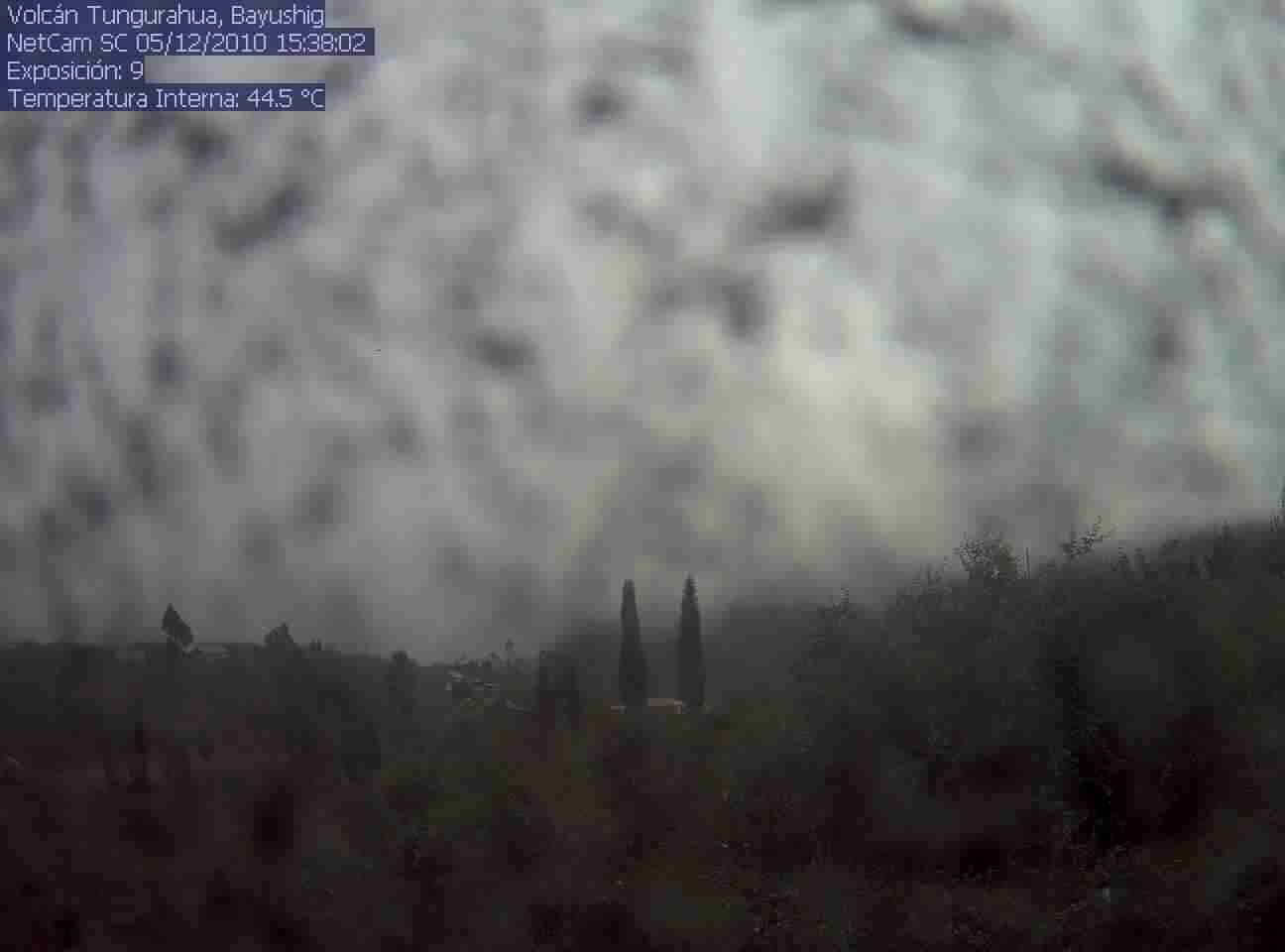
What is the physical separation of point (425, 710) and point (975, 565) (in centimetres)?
719

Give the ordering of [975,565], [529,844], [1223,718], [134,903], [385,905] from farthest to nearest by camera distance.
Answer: [975,565], [1223,718], [529,844], [385,905], [134,903]

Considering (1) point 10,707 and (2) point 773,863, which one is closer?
(1) point 10,707

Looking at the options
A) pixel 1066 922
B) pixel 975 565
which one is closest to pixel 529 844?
pixel 1066 922

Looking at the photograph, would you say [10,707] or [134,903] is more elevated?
[10,707]

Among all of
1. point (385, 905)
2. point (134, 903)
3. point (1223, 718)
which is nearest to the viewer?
point (134, 903)

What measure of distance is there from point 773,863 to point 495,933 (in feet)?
8.68

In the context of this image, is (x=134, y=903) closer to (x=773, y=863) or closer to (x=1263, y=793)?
(x=773, y=863)

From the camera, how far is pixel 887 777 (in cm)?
1034

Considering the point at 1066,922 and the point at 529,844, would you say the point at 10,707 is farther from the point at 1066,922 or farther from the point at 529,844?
the point at 1066,922

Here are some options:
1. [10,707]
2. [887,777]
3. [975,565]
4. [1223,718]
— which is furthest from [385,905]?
[1223,718]

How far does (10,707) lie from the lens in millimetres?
7340

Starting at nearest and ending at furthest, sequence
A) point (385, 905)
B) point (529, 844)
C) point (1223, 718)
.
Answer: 1. point (385, 905)
2. point (529, 844)
3. point (1223, 718)

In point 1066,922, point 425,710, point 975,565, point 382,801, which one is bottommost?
point 1066,922

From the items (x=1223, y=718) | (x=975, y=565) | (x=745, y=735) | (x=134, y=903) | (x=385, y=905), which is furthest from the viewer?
(x=975, y=565)
